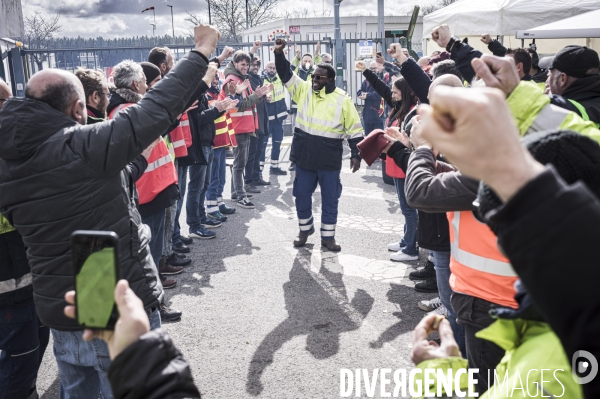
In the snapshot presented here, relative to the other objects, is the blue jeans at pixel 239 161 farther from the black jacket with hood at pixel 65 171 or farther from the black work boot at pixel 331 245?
the black jacket with hood at pixel 65 171

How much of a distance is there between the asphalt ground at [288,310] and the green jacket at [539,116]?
238 cm

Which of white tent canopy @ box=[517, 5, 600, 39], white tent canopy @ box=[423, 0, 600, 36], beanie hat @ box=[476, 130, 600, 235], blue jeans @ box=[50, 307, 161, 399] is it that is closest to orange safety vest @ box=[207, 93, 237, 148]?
white tent canopy @ box=[517, 5, 600, 39]

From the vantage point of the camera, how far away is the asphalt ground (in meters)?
3.97

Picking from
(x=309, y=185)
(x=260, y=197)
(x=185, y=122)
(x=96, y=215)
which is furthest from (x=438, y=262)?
(x=260, y=197)

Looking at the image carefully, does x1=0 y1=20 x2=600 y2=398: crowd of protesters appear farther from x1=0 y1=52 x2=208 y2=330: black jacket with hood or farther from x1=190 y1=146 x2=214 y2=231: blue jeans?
x1=190 y1=146 x2=214 y2=231: blue jeans

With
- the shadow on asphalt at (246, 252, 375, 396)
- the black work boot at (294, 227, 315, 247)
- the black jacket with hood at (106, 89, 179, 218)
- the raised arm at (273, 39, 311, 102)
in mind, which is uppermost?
the raised arm at (273, 39, 311, 102)

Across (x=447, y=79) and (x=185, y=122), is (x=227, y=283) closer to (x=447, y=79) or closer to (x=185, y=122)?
(x=185, y=122)

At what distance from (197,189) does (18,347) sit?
4.00 metres

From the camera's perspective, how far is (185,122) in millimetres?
6383

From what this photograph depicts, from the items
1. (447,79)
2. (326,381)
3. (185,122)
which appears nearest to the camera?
(447,79)

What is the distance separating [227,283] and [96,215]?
3219 millimetres

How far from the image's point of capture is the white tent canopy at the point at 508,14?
845 centimetres

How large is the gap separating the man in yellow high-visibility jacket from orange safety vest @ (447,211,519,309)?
381 centimetres

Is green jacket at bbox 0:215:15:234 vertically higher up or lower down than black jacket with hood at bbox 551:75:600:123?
lower down
